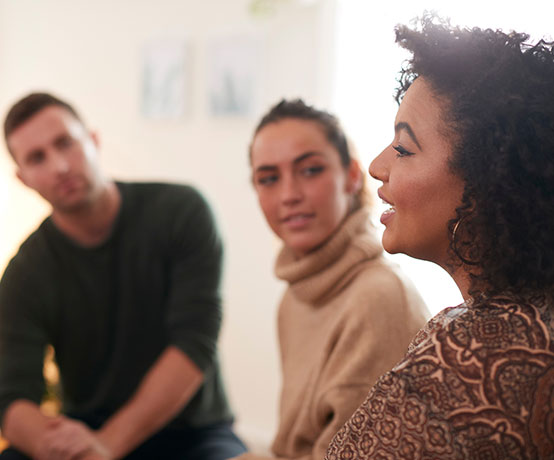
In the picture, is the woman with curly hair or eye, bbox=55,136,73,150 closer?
the woman with curly hair

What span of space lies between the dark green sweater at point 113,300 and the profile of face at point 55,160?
14 centimetres

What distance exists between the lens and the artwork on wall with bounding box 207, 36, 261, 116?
328 centimetres

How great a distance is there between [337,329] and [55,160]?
1128 millimetres

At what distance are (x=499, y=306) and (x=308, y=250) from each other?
650 millimetres

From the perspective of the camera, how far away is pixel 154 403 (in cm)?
179

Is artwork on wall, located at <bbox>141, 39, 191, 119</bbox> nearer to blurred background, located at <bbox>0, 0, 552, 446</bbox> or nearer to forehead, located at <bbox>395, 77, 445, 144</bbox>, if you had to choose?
blurred background, located at <bbox>0, 0, 552, 446</bbox>

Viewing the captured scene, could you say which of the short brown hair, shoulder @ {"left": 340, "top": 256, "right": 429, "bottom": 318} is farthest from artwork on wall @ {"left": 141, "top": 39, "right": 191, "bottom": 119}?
shoulder @ {"left": 340, "top": 256, "right": 429, "bottom": 318}

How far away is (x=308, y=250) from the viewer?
1.39 metres

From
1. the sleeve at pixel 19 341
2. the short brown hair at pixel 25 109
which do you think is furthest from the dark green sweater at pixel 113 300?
the short brown hair at pixel 25 109

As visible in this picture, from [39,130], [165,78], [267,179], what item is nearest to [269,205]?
[267,179]

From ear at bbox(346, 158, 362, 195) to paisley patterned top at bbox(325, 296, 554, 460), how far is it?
71cm

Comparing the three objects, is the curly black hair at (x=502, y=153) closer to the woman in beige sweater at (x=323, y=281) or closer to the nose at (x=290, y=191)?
the woman in beige sweater at (x=323, y=281)

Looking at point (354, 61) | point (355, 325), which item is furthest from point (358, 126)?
point (355, 325)

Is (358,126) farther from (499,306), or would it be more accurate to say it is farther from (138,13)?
(499,306)
